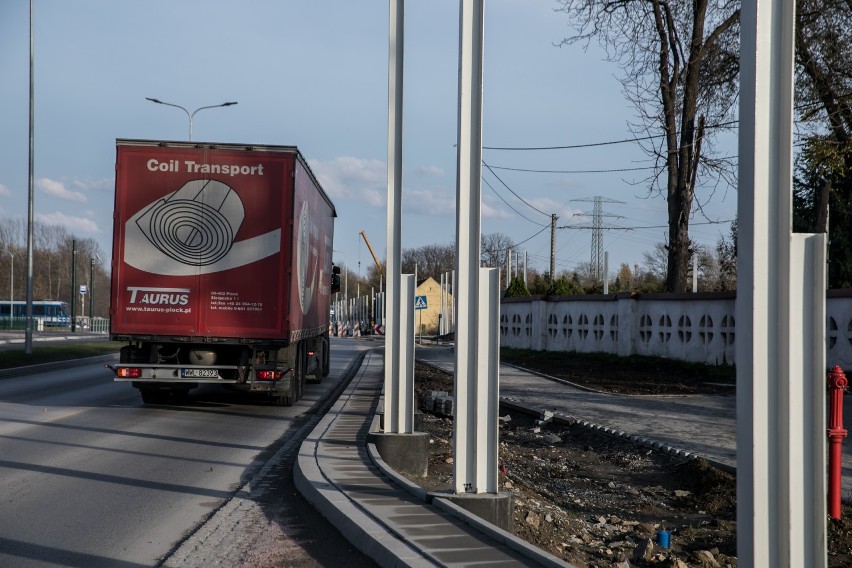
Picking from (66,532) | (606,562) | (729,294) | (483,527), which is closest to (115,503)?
(66,532)

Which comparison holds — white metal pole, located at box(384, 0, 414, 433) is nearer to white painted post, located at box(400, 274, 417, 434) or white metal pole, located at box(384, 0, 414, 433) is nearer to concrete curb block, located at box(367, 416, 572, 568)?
white painted post, located at box(400, 274, 417, 434)

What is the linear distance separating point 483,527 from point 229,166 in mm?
9220

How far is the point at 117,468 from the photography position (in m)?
9.25

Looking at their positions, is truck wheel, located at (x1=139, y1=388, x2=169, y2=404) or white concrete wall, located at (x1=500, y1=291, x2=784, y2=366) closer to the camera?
truck wheel, located at (x1=139, y1=388, x2=169, y2=404)

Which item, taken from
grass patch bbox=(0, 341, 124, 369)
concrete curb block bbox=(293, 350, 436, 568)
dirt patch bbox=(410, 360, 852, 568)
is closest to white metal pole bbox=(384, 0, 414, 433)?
dirt patch bbox=(410, 360, 852, 568)

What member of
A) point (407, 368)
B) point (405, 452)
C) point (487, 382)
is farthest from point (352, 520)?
point (407, 368)

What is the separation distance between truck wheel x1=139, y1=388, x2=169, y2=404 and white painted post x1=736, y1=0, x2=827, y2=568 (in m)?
13.4

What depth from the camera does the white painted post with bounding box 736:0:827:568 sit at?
12.5 feet

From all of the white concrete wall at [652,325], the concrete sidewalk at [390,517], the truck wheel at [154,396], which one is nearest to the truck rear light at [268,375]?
the truck wheel at [154,396]

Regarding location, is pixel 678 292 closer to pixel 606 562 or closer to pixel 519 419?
pixel 519 419

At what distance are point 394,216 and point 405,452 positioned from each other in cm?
245

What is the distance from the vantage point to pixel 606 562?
6484mm

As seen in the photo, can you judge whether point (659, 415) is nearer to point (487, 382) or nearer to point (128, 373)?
point (128, 373)

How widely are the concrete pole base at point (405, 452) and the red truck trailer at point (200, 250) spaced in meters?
5.18
